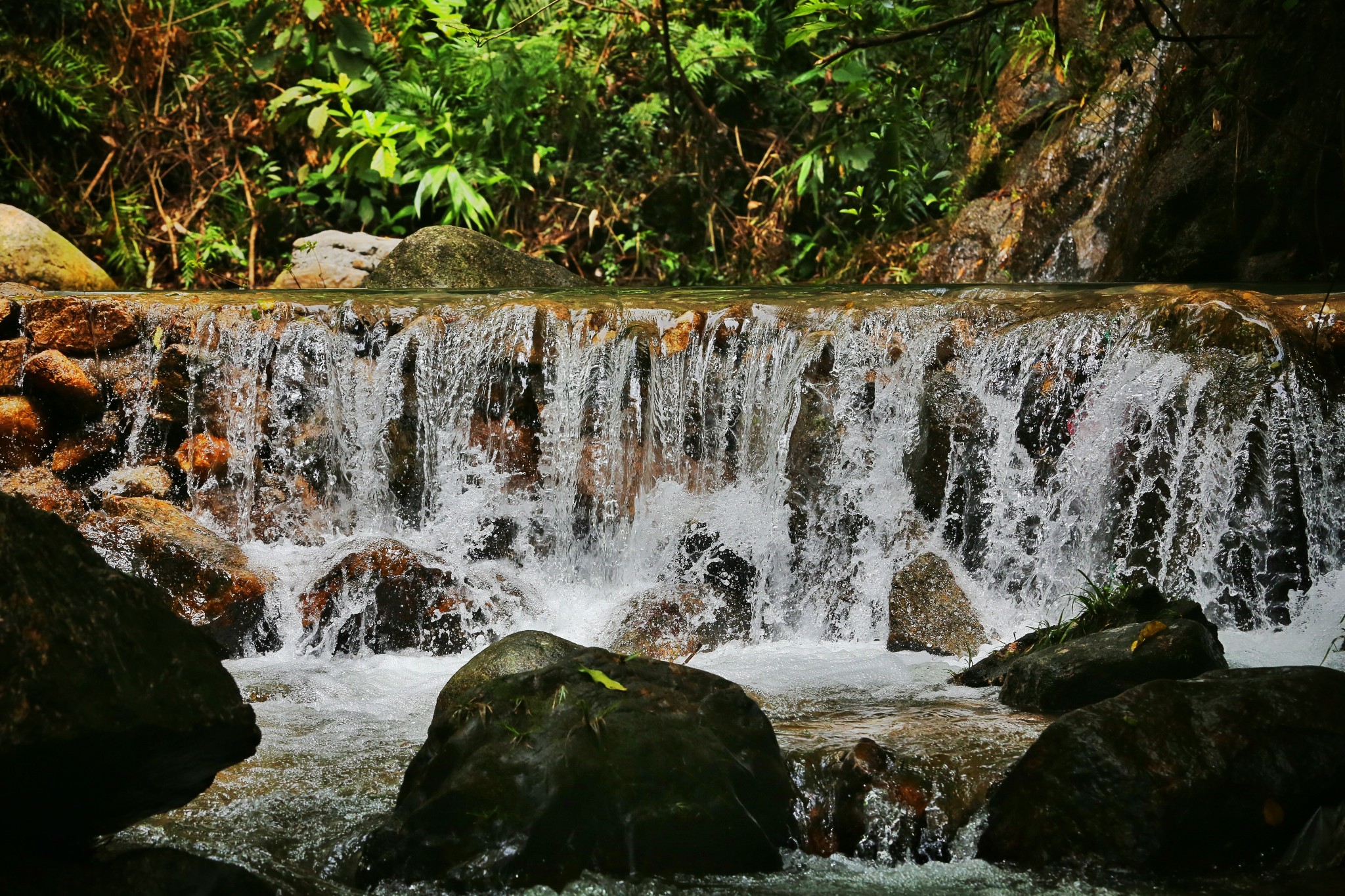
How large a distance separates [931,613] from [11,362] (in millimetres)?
5628

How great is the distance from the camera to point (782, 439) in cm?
689

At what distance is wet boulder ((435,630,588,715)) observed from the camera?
4.34 meters

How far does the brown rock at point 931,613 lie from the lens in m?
5.80

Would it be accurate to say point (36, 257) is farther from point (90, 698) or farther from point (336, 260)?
point (90, 698)

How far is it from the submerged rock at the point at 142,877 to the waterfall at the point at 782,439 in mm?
3430

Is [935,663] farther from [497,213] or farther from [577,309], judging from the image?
[497,213]

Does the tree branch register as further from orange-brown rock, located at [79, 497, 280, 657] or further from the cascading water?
orange-brown rock, located at [79, 497, 280, 657]

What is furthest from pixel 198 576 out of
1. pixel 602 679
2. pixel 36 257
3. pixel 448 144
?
pixel 448 144

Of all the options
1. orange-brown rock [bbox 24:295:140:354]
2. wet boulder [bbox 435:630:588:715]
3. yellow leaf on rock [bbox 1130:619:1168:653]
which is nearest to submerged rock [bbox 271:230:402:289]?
orange-brown rock [bbox 24:295:140:354]

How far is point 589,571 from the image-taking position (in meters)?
6.96

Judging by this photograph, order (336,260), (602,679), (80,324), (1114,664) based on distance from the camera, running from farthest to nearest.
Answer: (336,260) < (80,324) < (1114,664) < (602,679)

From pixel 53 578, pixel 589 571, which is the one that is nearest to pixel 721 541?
pixel 589 571

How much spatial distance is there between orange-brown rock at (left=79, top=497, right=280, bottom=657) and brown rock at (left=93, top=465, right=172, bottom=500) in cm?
78

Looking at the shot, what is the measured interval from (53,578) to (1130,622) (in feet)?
13.0
